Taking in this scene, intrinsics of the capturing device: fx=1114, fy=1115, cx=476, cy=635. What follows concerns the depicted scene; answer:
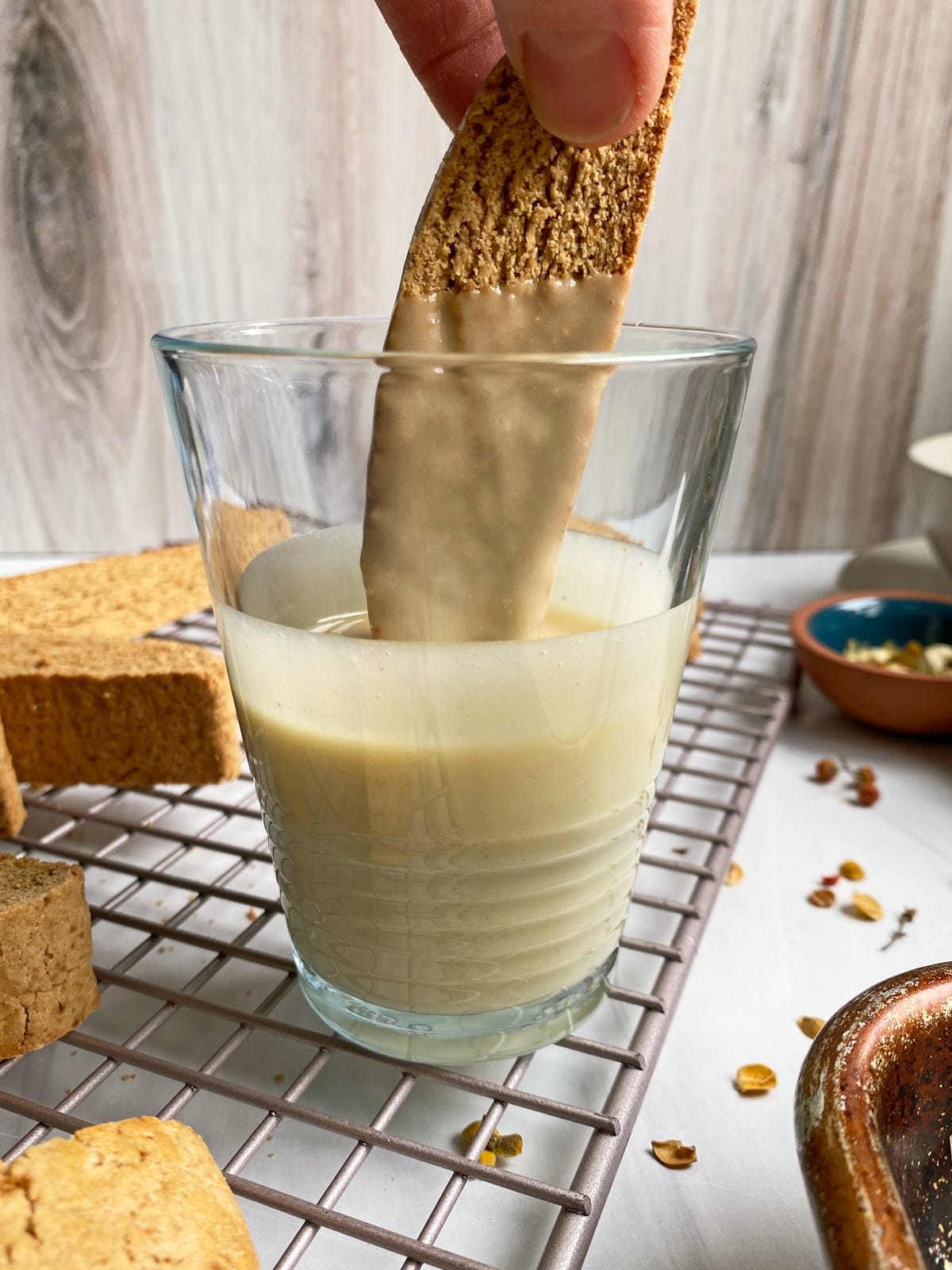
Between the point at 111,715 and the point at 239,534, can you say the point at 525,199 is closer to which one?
the point at 239,534

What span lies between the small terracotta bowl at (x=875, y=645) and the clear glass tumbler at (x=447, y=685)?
1.32 ft

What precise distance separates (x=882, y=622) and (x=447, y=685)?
0.68m

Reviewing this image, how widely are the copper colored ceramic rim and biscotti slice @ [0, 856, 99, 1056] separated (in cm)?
60

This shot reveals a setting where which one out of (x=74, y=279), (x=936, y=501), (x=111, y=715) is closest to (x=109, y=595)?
(x=111, y=715)

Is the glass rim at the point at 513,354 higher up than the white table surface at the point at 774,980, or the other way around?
the glass rim at the point at 513,354

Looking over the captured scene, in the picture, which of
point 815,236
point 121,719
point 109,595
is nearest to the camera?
point 121,719

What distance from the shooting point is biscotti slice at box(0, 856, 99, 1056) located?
514 mm

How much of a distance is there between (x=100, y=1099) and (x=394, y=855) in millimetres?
189

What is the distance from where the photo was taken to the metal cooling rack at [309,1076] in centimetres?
45

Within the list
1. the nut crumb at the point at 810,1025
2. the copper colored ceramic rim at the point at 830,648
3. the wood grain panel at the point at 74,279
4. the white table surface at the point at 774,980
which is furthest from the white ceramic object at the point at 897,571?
the wood grain panel at the point at 74,279

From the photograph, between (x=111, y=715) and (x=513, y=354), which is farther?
(x=111, y=715)

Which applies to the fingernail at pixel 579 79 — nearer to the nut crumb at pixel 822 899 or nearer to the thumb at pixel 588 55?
the thumb at pixel 588 55

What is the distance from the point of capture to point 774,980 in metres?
0.62

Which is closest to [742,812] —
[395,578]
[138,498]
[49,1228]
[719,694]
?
[719,694]
